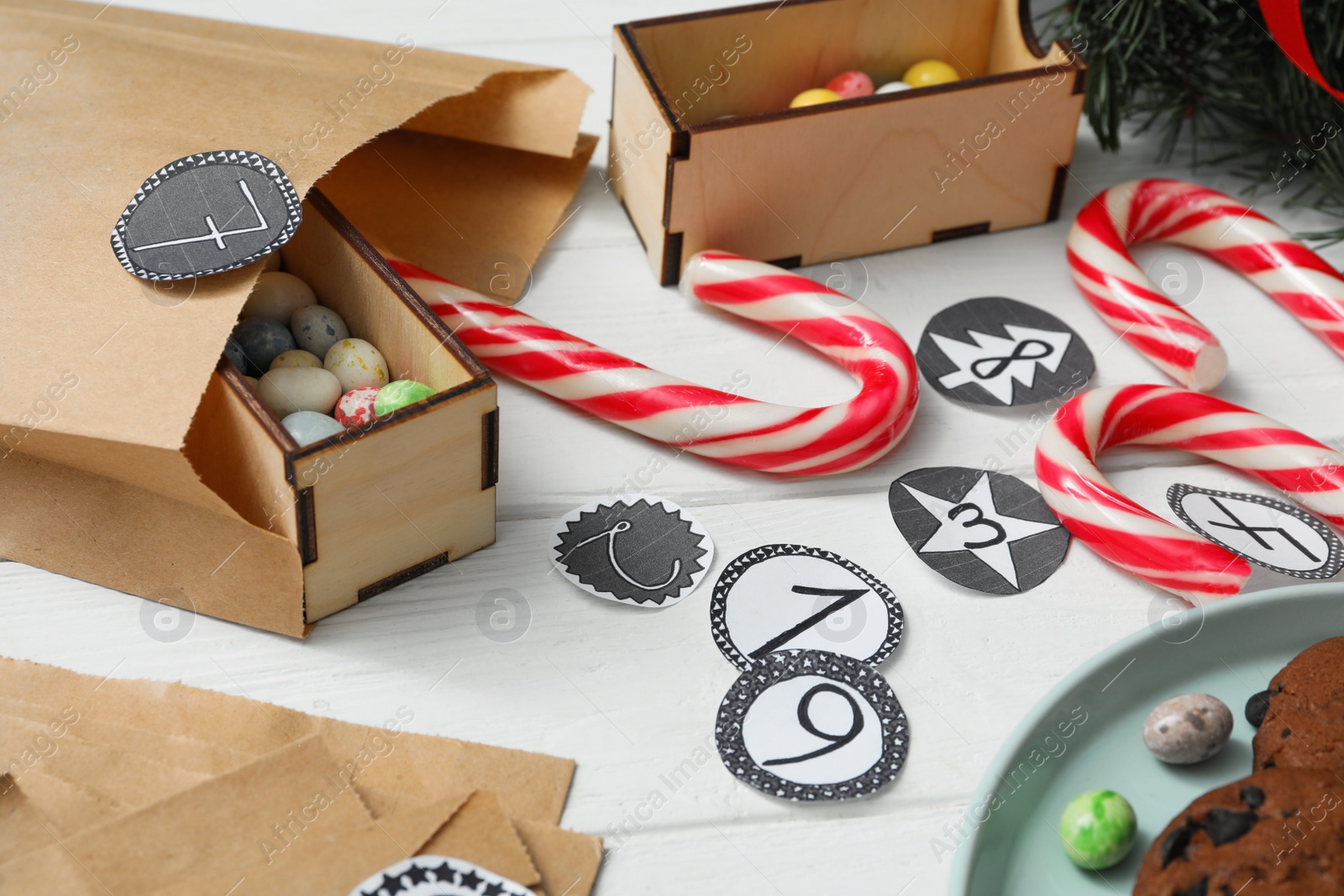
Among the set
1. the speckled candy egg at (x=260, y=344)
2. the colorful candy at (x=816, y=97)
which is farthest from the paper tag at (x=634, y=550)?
the colorful candy at (x=816, y=97)

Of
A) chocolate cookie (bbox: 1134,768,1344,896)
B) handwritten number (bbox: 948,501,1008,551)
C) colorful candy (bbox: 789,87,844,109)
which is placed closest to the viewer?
chocolate cookie (bbox: 1134,768,1344,896)

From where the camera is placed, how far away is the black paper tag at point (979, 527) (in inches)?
52.8

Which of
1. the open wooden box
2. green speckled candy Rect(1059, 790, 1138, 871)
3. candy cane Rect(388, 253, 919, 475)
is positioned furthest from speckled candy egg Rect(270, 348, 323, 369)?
green speckled candy Rect(1059, 790, 1138, 871)

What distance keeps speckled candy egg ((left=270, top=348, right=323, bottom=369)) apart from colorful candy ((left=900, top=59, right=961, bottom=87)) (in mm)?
864

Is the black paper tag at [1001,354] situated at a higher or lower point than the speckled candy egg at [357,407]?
lower

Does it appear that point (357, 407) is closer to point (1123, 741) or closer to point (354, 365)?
point (354, 365)

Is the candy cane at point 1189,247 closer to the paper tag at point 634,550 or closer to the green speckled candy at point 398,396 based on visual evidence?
the paper tag at point 634,550

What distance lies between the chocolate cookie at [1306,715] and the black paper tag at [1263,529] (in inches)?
7.6

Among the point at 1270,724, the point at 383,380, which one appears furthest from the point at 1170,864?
the point at 383,380

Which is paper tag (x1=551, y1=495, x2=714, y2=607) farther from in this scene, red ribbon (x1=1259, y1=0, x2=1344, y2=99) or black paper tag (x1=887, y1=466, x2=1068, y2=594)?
red ribbon (x1=1259, y1=0, x2=1344, y2=99)

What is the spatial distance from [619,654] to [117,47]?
2.98 ft

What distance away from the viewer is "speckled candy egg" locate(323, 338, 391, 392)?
1.33 metres

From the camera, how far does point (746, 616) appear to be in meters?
1.29

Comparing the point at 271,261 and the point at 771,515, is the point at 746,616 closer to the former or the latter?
the point at 771,515
